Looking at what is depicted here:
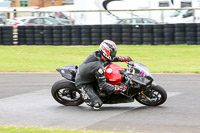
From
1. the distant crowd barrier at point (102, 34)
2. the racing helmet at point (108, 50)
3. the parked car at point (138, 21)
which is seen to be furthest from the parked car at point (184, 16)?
the racing helmet at point (108, 50)

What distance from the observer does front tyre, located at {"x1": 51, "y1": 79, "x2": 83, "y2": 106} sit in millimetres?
7906

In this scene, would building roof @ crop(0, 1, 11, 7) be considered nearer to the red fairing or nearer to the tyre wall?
the tyre wall

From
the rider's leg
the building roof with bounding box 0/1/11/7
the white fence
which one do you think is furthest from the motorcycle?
the building roof with bounding box 0/1/11/7

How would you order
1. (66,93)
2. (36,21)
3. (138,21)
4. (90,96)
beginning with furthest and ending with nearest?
1. (36,21)
2. (138,21)
3. (66,93)
4. (90,96)

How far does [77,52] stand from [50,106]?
10.3m

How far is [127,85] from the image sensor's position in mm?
7531

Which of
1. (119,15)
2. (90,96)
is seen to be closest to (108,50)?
(90,96)

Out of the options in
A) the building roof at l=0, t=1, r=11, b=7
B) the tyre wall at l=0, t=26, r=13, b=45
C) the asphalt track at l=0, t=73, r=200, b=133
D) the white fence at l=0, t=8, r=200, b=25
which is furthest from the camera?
the building roof at l=0, t=1, r=11, b=7

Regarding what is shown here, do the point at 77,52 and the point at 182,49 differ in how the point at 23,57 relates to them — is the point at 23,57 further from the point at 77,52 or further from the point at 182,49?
the point at 182,49

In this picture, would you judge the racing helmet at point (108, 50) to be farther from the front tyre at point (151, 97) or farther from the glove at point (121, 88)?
the front tyre at point (151, 97)

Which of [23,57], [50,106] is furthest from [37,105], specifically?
[23,57]

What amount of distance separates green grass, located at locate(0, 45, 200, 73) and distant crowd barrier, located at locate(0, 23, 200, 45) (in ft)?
0.89

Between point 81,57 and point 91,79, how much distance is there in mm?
9342

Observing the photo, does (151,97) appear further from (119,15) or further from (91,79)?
(119,15)
